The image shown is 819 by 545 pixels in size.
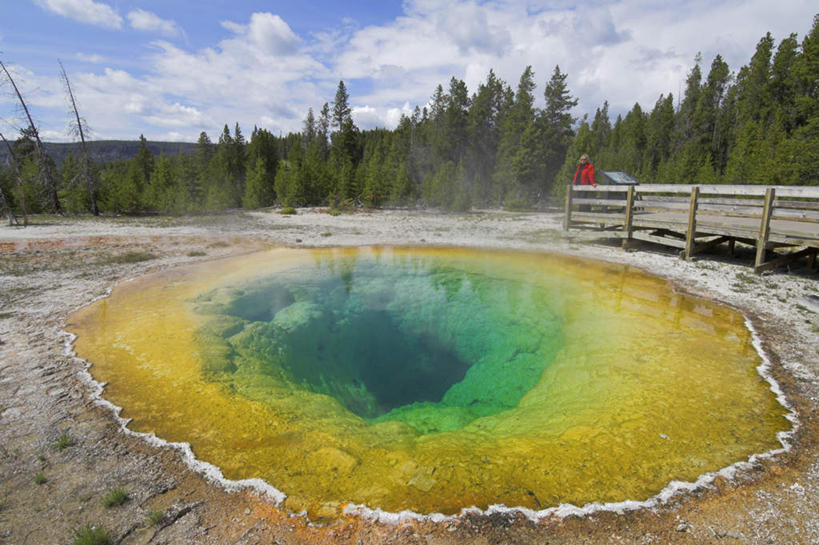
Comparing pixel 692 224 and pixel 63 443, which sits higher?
pixel 692 224

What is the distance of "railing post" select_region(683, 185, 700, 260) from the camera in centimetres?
1123

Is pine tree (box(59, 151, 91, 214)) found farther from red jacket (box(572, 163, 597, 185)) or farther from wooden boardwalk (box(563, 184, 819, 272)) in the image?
wooden boardwalk (box(563, 184, 819, 272))

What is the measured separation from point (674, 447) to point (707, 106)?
62.7 metres

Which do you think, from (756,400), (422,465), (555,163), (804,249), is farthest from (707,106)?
(422,465)

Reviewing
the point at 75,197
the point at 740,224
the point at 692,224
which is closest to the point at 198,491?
the point at 692,224

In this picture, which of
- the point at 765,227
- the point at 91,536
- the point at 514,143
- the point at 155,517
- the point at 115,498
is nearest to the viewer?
the point at 91,536

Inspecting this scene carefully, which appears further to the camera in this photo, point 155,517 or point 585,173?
point 585,173

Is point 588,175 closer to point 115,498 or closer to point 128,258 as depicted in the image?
point 128,258

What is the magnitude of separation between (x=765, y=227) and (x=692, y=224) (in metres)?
1.95

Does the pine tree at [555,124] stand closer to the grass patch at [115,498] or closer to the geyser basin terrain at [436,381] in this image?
the geyser basin terrain at [436,381]

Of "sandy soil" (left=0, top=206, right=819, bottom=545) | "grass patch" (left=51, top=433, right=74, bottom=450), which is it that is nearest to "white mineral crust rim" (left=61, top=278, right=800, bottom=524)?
"sandy soil" (left=0, top=206, right=819, bottom=545)

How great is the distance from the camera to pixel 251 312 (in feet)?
28.4

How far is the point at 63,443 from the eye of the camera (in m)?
3.93

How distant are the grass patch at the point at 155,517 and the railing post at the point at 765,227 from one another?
12814 mm
